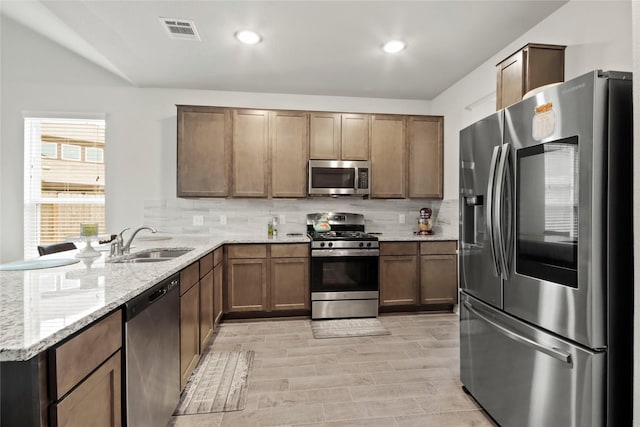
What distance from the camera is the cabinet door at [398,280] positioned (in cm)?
375

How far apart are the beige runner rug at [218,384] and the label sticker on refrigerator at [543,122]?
2.25 metres

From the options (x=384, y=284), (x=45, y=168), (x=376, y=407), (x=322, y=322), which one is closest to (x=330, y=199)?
(x=384, y=284)

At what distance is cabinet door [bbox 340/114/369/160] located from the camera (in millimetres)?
3967

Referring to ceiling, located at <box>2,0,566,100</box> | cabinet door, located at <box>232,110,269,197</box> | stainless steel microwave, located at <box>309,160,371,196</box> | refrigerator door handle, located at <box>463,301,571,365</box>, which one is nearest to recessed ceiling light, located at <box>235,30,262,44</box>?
ceiling, located at <box>2,0,566,100</box>

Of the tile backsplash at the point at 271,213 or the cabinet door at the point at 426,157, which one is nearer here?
the tile backsplash at the point at 271,213

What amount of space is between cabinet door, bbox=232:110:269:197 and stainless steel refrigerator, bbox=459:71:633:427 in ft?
8.21

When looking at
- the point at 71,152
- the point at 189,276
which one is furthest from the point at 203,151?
the point at 189,276

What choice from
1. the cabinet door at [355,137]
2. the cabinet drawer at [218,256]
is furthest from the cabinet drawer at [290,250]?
the cabinet door at [355,137]

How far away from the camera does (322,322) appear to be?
3.56m

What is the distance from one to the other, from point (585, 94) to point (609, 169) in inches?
12.2

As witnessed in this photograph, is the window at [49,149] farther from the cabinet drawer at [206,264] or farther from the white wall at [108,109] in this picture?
the cabinet drawer at [206,264]

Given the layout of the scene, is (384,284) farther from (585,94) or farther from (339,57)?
(585,94)

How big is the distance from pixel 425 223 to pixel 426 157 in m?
0.84

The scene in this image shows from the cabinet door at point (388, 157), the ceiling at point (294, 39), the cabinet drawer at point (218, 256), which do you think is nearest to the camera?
the ceiling at point (294, 39)
